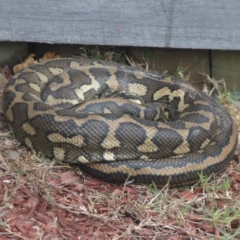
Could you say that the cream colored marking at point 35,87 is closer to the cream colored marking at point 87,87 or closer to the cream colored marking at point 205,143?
the cream colored marking at point 87,87

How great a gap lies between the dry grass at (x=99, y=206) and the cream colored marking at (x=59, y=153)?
7cm

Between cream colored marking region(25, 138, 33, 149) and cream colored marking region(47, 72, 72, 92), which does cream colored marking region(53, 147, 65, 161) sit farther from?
cream colored marking region(47, 72, 72, 92)

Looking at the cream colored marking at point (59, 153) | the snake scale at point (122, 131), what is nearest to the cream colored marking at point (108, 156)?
the snake scale at point (122, 131)

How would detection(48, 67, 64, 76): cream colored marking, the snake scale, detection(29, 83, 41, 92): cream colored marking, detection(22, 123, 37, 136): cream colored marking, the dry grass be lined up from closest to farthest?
the dry grass → the snake scale → detection(22, 123, 37, 136): cream colored marking → detection(29, 83, 41, 92): cream colored marking → detection(48, 67, 64, 76): cream colored marking

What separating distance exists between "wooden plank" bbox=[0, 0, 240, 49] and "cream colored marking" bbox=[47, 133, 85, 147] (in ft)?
4.99

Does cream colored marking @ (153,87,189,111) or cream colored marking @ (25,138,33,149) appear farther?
cream colored marking @ (153,87,189,111)

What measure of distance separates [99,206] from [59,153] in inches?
27.2

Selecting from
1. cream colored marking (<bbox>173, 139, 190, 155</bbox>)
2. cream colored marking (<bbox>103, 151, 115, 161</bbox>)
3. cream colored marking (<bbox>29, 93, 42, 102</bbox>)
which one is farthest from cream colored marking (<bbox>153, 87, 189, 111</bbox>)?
cream colored marking (<bbox>29, 93, 42, 102</bbox>)

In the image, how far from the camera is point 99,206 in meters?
4.25

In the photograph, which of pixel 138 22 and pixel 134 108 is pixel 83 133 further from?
pixel 138 22

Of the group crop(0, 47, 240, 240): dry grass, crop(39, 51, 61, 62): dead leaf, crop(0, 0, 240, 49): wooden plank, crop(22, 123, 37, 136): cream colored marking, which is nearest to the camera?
crop(0, 47, 240, 240): dry grass

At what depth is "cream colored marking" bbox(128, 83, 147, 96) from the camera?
5.80 metres

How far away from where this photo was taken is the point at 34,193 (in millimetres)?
4238

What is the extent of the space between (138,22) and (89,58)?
723mm
